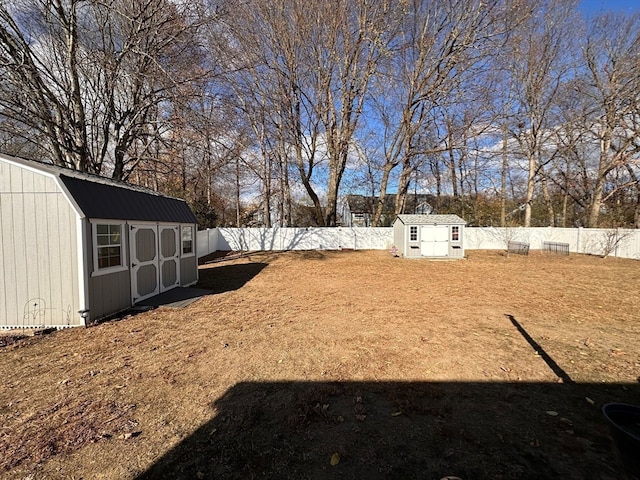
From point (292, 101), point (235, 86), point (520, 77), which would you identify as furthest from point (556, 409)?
point (520, 77)

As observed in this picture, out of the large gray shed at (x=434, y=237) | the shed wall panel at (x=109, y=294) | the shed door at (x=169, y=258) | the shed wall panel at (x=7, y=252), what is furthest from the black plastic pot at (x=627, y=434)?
the large gray shed at (x=434, y=237)

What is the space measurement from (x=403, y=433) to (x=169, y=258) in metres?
7.46

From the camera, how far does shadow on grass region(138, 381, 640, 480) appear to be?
2057mm

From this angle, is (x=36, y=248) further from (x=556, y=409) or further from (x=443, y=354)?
(x=556, y=409)

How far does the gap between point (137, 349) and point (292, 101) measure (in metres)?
18.0

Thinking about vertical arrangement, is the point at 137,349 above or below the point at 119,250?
below

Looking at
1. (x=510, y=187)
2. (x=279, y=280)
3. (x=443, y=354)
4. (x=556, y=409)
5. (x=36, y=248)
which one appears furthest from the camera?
(x=510, y=187)

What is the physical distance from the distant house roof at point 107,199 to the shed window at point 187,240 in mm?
737

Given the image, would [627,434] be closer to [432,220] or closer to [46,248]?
[46,248]

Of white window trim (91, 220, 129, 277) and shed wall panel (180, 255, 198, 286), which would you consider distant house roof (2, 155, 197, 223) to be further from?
shed wall panel (180, 255, 198, 286)

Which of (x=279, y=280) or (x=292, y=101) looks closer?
(x=279, y=280)

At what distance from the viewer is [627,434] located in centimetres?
149

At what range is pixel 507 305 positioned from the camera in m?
6.52

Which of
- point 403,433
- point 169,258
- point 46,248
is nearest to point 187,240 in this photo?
point 169,258
